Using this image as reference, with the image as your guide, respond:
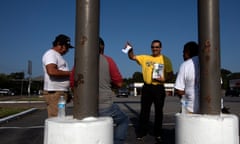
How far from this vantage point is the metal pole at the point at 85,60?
246 centimetres

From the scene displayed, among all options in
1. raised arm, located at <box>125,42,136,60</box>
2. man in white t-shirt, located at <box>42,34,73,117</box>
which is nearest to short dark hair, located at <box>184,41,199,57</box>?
raised arm, located at <box>125,42,136,60</box>

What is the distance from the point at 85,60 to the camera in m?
2.46

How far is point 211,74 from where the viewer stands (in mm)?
2650

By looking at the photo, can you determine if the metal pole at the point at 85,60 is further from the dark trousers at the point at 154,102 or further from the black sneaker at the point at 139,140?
the black sneaker at the point at 139,140

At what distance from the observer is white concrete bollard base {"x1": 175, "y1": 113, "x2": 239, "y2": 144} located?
2.44m

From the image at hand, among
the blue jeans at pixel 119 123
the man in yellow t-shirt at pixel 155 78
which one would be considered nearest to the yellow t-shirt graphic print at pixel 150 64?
the man in yellow t-shirt at pixel 155 78

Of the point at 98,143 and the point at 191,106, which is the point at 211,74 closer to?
the point at 191,106

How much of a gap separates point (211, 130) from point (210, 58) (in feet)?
2.38

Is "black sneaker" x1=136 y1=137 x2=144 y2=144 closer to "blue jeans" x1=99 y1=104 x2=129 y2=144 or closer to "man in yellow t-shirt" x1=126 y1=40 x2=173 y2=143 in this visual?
"man in yellow t-shirt" x1=126 y1=40 x2=173 y2=143

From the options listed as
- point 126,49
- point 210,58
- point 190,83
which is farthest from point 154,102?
point 210,58

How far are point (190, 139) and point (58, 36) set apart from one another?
7.38ft

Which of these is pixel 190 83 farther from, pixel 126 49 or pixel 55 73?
pixel 55 73

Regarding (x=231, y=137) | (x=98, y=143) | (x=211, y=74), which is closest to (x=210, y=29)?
(x=211, y=74)

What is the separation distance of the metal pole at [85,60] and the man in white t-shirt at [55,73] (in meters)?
1.07
